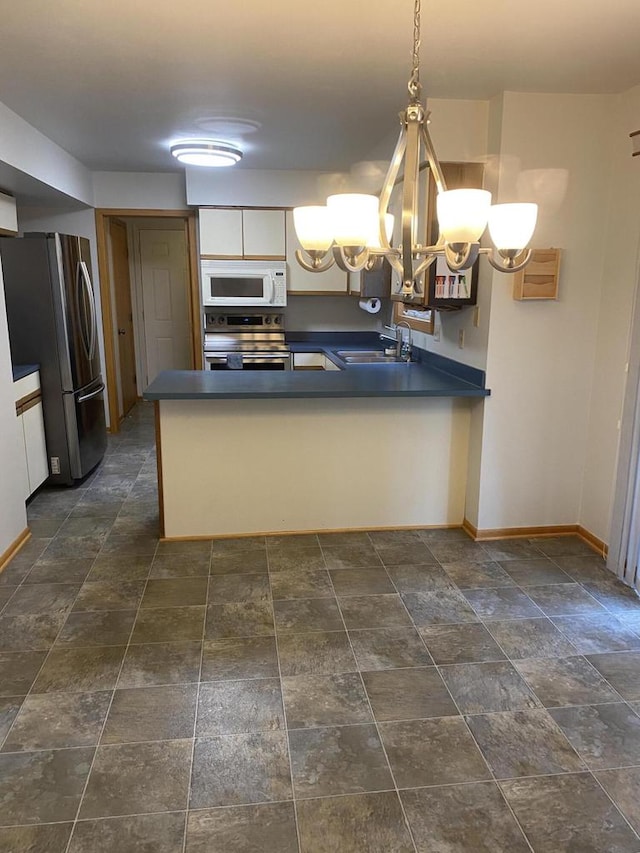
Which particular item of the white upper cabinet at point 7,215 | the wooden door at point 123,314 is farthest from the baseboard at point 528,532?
the wooden door at point 123,314

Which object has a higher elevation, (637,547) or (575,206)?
(575,206)

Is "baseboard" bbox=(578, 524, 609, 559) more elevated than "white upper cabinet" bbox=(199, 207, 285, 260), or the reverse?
"white upper cabinet" bbox=(199, 207, 285, 260)

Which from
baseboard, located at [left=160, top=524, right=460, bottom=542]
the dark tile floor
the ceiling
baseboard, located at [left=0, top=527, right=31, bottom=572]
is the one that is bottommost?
the dark tile floor

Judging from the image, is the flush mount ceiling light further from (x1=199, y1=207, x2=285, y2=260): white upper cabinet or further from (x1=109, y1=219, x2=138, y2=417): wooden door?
(x1=109, y1=219, x2=138, y2=417): wooden door

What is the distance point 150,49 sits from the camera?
2.51 m

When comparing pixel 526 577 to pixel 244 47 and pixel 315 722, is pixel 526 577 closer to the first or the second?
pixel 315 722

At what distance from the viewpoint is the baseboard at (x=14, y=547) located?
323cm

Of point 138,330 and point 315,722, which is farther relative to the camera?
point 138,330

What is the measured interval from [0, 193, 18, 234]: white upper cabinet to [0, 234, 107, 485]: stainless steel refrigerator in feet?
1.48

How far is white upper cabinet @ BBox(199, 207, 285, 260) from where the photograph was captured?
5477 millimetres

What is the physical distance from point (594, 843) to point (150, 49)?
311 cm

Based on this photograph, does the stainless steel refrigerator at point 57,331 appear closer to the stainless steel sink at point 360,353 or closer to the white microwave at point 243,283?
the white microwave at point 243,283

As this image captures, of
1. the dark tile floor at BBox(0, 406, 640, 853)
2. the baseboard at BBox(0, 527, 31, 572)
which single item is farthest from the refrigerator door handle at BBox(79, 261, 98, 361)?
the dark tile floor at BBox(0, 406, 640, 853)

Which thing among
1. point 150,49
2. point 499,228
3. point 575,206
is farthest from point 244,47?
point 575,206
